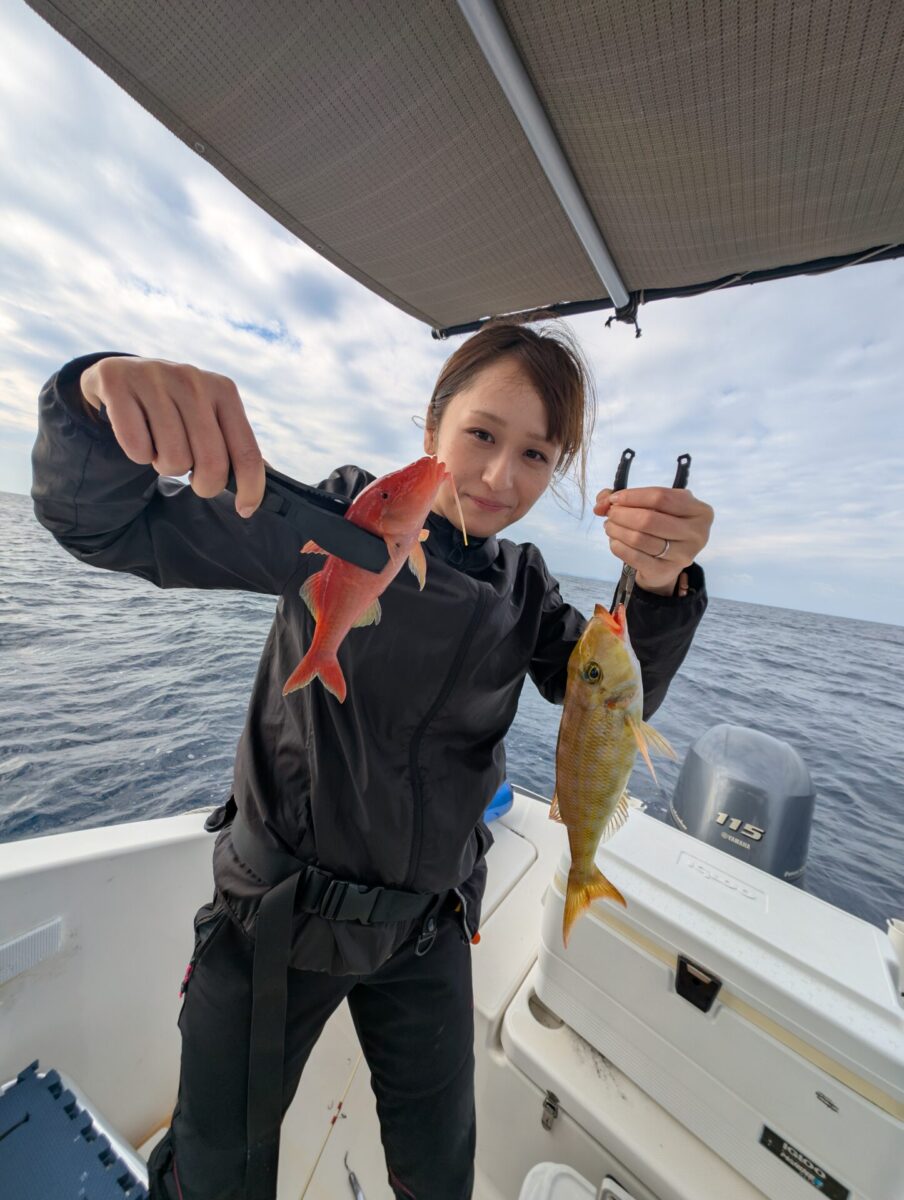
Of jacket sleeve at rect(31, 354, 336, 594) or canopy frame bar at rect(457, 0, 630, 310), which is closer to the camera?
jacket sleeve at rect(31, 354, 336, 594)

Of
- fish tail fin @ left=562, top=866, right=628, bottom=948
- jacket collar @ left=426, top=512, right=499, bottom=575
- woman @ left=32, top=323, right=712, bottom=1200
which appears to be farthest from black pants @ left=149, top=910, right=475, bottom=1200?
jacket collar @ left=426, top=512, right=499, bottom=575

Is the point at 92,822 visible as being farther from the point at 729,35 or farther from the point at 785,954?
the point at 729,35

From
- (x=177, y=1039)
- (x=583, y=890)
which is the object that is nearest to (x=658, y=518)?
(x=583, y=890)

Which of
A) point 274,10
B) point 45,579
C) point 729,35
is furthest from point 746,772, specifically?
point 45,579

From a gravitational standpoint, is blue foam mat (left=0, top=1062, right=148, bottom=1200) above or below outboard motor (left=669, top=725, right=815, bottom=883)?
below

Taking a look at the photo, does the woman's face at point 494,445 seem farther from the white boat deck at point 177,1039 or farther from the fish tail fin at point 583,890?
the white boat deck at point 177,1039

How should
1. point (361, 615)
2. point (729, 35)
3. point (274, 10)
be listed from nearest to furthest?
point (361, 615) < point (729, 35) < point (274, 10)

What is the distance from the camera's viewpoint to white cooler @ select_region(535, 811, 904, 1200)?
1264mm

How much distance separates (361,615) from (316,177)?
191 cm

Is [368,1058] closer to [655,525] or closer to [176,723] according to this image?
[655,525]

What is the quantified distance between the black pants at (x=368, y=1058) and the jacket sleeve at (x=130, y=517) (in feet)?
3.16

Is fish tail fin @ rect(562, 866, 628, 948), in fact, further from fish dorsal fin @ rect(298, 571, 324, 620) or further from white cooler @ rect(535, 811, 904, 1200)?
fish dorsal fin @ rect(298, 571, 324, 620)

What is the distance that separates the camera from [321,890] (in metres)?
1.28

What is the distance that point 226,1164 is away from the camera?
4.03 ft
